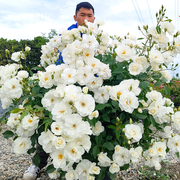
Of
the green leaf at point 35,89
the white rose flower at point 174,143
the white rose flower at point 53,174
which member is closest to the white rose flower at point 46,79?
the green leaf at point 35,89

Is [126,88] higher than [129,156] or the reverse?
higher

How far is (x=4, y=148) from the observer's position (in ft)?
10.9

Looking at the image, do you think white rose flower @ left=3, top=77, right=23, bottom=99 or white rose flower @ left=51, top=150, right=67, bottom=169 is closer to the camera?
white rose flower @ left=51, top=150, right=67, bottom=169

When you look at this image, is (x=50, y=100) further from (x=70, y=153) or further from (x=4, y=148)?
(x=4, y=148)

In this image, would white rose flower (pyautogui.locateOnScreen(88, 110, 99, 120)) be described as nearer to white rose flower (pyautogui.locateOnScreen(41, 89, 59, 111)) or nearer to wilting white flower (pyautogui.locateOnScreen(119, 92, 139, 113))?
wilting white flower (pyautogui.locateOnScreen(119, 92, 139, 113))

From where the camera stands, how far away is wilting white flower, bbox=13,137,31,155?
1.26m

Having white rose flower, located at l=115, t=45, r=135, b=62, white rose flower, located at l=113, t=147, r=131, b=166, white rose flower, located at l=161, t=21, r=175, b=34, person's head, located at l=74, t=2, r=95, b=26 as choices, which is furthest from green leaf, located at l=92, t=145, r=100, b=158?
person's head, located at l=74, t=2, r=95, b=26

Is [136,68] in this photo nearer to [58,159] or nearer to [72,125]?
[72,125]

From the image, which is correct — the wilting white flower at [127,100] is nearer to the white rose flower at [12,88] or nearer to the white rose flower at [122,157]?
the white rose flower at [122,157]

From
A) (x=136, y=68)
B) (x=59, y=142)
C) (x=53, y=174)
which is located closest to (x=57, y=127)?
(x=59, y=142)

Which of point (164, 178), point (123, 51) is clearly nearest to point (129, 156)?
point (123, 51)

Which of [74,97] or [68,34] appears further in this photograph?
[68,34]

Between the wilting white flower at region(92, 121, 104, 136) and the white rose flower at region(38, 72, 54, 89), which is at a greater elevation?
the white rose flower at region(38, 72, 54, 89)

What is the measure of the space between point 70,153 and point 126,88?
0.52 meters
